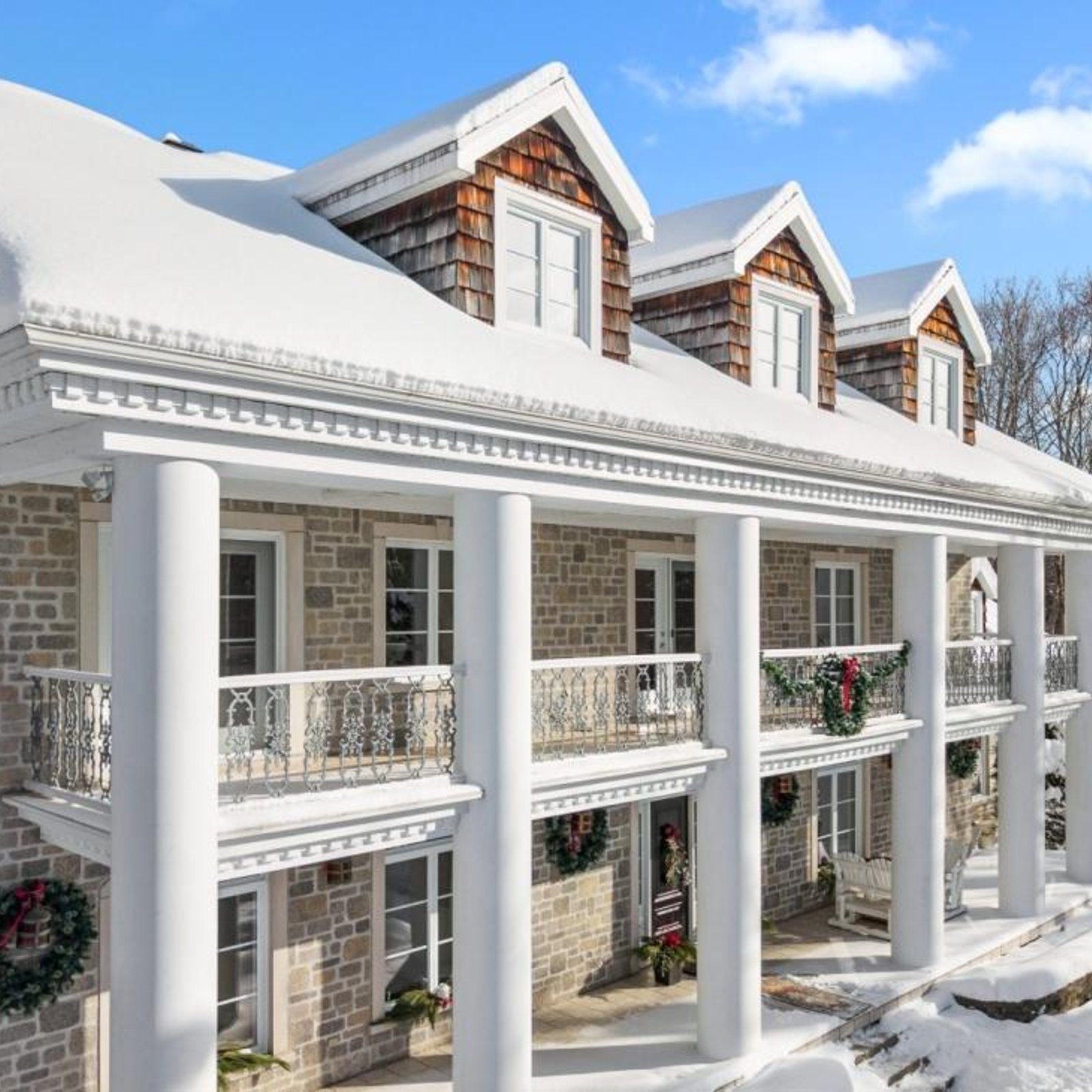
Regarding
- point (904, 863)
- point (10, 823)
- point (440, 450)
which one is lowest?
point (904, 863)

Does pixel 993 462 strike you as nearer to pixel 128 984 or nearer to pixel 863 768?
pixel 863 768

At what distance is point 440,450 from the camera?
8133 mm

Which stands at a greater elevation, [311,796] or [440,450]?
[440,450]

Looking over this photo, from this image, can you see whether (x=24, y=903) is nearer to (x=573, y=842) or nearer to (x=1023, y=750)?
(x=573, y=842)

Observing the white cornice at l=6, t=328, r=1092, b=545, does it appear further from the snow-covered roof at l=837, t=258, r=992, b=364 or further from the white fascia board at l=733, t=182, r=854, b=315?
the snow-covered roof at l=837, t=258, r=992, b=364

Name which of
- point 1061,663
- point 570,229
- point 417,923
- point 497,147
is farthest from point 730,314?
point 1061,663

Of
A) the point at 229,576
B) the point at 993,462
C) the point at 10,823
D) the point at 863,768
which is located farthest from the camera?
the point at 863,768

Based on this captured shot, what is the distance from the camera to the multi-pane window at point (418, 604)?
440 inches

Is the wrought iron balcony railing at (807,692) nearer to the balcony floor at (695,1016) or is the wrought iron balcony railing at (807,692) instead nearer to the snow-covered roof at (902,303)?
the balcony floor at (695,1016)

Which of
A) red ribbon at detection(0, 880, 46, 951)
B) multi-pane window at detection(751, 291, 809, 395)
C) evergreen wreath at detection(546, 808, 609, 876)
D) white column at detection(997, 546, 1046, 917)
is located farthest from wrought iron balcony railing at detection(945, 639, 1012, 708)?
red ribbon at detection(0, 880, 46, 951)

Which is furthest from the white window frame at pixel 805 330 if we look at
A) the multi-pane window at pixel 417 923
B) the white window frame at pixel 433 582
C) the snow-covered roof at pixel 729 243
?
the multi-pane window at pixel 417 923

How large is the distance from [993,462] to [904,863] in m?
5.84

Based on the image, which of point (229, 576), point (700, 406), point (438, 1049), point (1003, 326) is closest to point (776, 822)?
point (438, 1049)

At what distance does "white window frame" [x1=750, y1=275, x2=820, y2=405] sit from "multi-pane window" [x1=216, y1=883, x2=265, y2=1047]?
8.10 meters
